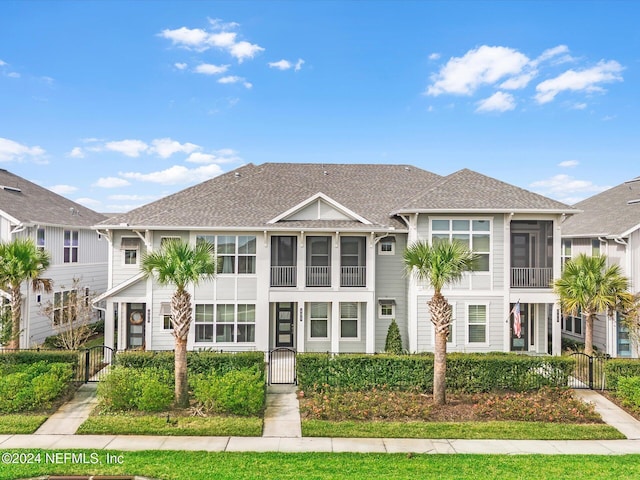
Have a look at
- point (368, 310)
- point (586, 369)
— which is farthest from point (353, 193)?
point (586, 369)

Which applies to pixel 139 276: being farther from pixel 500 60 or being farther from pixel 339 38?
pixel 500 60

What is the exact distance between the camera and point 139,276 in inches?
653

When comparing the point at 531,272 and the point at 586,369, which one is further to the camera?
the point at 531,272

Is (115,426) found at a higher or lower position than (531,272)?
lower

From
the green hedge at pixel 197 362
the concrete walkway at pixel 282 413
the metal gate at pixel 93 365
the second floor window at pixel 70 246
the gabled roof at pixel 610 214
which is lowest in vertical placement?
the concrete walkway at pixel 282 413

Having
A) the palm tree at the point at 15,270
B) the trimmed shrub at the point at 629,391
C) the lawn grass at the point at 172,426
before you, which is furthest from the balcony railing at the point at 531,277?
the palm tree at the point at 15,270

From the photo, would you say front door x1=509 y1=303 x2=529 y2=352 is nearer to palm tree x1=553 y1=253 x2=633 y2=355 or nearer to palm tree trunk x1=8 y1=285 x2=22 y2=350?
palm tree x1=553 y1=253 x2=633 y2=355

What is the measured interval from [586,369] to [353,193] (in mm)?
11881

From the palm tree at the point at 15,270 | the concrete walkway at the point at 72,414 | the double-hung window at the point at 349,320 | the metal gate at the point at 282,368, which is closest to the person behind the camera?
the concrete walkway at the point at 72,414

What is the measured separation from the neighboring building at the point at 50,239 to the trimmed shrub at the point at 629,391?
68.5 ft

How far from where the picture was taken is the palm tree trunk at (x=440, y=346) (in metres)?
11.6

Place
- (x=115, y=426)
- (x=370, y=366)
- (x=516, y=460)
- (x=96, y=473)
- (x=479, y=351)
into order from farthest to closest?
1. (x=479, y=351)
2. (x=370, y=366)
3. (x=115, y=426)
4. (x=516, y=460)
5. (x=96, y=473)

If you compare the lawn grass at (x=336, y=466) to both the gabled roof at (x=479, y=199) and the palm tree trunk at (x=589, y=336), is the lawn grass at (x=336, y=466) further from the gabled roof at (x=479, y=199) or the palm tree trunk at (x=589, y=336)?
the gabled roof at (x=479, y=199)

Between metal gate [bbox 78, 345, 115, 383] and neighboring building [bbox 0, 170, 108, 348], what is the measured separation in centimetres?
380
